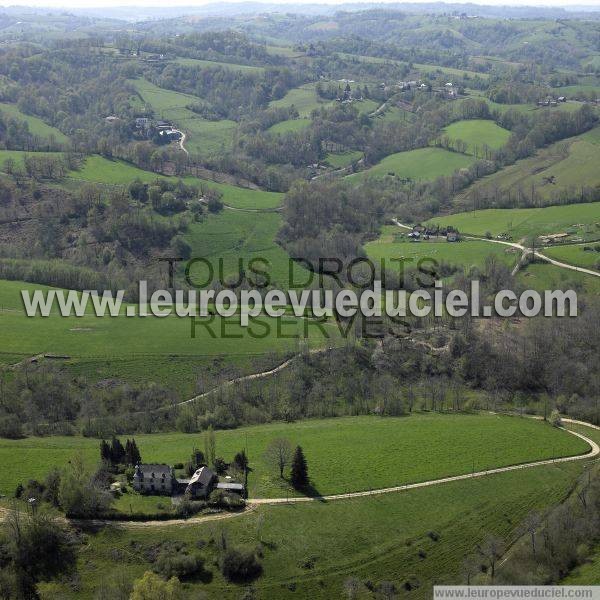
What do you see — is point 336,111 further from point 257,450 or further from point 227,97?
point 257,450

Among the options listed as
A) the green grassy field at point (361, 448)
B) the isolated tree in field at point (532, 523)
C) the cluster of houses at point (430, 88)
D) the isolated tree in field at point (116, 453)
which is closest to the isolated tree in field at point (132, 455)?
the isolated tree in field at point (116, 453)

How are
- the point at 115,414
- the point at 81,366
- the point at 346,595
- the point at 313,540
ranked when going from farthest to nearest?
the point at 81,366, the point at 115,414, the point at 313,540, the point at 346,595

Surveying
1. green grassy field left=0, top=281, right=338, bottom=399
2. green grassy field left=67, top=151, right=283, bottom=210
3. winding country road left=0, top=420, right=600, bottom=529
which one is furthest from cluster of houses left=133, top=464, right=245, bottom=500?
green grassy field left=67, top=151, right=283, bottom=210

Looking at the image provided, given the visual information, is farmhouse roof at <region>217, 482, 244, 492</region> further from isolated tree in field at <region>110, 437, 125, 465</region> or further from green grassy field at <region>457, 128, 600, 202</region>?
green grassy field at <region>457, 128, 600, 202</region>

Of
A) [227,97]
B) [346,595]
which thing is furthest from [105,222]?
[227,97]

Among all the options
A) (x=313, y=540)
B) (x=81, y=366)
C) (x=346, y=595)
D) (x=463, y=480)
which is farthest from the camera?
(x=81, y=366)

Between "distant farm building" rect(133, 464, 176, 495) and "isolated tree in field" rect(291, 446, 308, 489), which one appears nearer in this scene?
"distant farm building" rect(133, 464, 176, 495)
